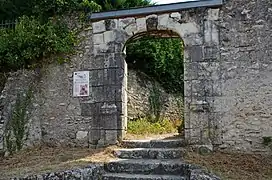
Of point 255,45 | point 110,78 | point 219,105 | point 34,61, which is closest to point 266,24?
point 255,45

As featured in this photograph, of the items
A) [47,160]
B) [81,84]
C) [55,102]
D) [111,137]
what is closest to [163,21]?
[81,84]

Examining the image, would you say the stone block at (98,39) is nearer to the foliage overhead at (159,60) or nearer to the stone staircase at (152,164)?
the stone staircase at (152,164)

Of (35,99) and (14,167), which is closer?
(14,167)

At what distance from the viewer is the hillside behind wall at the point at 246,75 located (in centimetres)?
645

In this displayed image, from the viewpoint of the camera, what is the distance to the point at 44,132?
24.9ft

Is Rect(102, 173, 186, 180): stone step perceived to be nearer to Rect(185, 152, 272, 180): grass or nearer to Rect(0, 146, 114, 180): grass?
Rect(0, 146, 114, 180): grass

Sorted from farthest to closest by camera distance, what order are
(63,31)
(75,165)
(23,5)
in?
(23,5) < (63,31) < (75,165)

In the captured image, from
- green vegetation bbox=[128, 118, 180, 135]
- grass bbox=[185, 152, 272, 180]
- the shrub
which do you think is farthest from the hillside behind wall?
the shrub

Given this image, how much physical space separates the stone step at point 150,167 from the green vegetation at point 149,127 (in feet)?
7.56

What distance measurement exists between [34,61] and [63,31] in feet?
3.12

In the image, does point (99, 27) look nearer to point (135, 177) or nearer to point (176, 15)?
point (176, 15)

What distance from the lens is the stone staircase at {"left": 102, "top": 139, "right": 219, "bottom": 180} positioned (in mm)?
5582

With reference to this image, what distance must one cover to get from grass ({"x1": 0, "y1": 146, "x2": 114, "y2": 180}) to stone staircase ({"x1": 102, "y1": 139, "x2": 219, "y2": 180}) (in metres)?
0.33

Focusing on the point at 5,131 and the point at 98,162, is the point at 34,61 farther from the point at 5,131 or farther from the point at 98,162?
the point at 98,162
